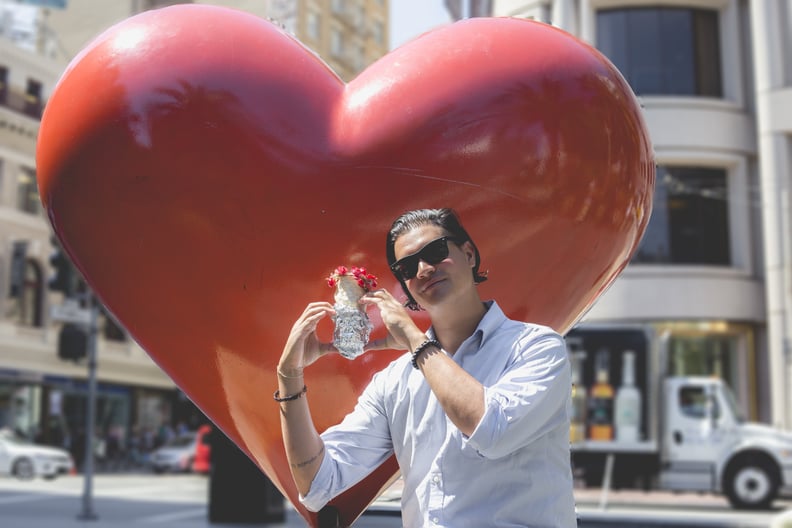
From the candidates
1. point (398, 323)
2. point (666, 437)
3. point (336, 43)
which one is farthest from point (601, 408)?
point (336, 43)

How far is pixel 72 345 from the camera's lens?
1089 centimetres

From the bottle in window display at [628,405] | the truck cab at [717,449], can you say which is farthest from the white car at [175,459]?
the truck cab at [717,449]

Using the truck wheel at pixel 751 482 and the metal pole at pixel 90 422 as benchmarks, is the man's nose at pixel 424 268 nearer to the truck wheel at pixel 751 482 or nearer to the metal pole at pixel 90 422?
the metal pole at pixel 90 422

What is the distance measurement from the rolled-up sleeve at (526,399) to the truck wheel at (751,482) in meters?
12.3

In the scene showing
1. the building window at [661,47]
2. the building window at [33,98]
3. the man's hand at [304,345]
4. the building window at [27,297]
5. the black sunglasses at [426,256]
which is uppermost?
the building window at [33,98]

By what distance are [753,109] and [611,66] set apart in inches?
774

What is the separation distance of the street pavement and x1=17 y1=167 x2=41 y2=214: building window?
1313 cm

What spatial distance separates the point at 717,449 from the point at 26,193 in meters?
22.8

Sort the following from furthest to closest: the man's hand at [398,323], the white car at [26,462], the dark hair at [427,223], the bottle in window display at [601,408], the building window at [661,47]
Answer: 1. the building window at [661,47]
2. the white car at [26,462]
3. the bottle in window display at [601,408]
4. the dark hair at [427,223]
5. the man's hand at [398,323]

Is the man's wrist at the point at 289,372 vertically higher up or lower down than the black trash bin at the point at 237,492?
higher up

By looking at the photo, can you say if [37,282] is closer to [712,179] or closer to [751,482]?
[712,179]

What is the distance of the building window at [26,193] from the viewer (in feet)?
93.6

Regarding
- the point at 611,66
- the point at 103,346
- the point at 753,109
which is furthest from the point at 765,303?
the point at 103,346

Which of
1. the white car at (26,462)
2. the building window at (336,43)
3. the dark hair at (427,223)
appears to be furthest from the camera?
the building window at (336,43)
